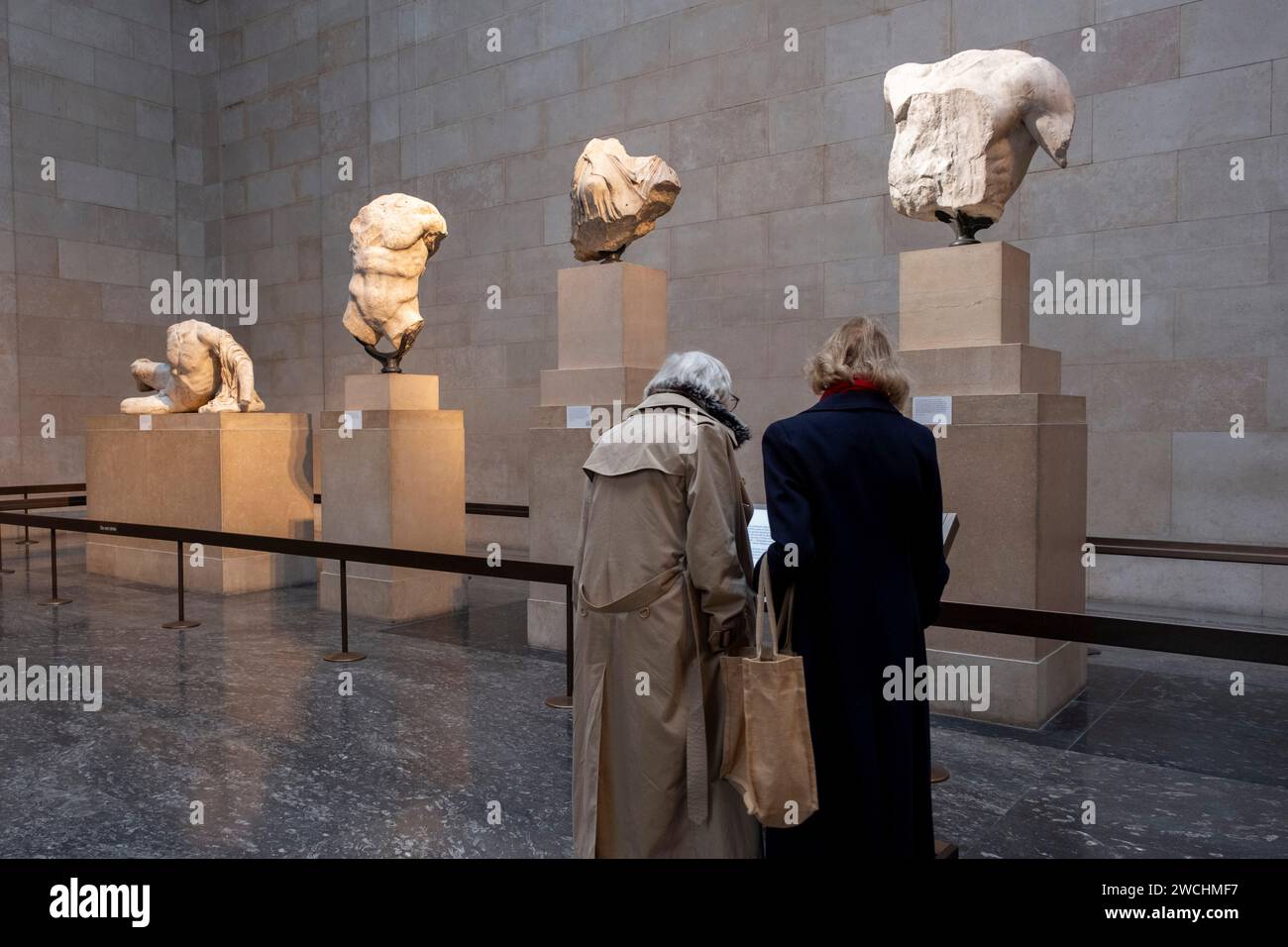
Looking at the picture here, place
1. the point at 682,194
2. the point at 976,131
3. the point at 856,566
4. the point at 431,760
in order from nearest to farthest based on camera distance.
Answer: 1. the point at 856,566
2. the point at 431,760
3. the point at 976,131
4. the point at 682,194

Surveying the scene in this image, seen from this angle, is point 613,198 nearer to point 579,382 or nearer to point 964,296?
point 579,382

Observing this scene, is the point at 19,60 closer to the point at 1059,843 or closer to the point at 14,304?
the point at 14,304

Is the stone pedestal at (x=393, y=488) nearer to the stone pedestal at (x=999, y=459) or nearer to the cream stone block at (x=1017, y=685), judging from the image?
the stone pedestal at (x=999, y=459)

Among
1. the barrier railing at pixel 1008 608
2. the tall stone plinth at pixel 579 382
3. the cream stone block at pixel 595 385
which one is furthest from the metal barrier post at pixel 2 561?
the cream stone block at pixel 595 385

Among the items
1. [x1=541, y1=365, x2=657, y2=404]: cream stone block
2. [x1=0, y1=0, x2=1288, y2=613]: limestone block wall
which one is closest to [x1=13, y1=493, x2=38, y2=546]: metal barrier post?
[x1=0, y1=0, x2=1288, y2=613]: limestone block wall

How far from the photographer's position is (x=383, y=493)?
7613 millimetres

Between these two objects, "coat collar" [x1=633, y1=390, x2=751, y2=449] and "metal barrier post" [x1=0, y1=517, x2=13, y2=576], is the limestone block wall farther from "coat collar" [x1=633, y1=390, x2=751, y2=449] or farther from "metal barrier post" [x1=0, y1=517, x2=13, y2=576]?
"coat collar" [x1=633, y1=390, x2=751, y2=449]

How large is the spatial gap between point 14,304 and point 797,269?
32.1 ft

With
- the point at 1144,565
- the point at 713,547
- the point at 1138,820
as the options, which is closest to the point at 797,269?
the point at 1144,565

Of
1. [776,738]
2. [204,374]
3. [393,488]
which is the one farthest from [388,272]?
[776,738]

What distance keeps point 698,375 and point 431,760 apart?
8.21ft

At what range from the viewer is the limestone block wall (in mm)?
7316

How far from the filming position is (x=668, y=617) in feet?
9.26

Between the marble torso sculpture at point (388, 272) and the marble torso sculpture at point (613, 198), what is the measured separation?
1.81 meters
